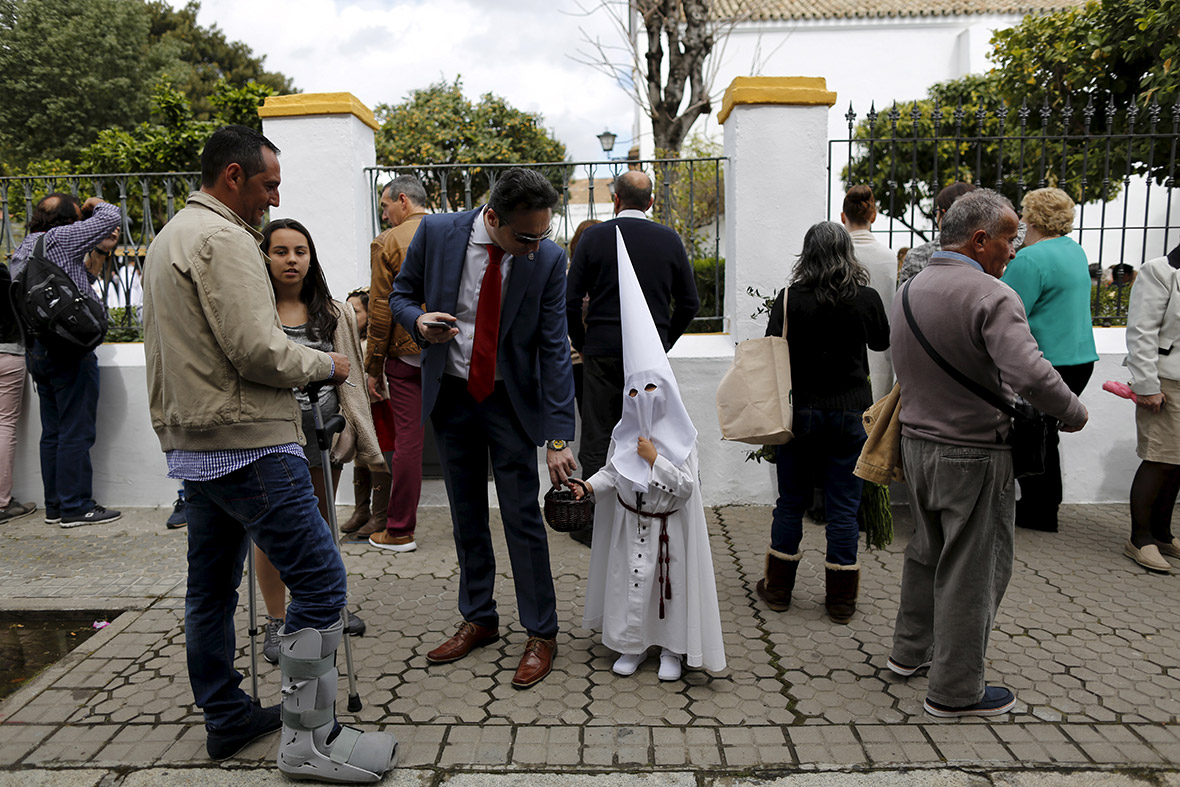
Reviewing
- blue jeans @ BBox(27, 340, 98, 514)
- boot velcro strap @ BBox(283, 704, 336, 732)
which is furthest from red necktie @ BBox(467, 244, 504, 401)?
blue jeans @ BBox(27, 340, 98, 514)

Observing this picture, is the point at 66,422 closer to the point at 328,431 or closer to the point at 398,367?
the point at 398,367

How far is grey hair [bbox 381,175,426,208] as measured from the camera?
17.3ft

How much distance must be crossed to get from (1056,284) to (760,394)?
2211 millimetres

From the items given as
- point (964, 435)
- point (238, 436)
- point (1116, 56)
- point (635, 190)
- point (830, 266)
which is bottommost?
point (964, 435)

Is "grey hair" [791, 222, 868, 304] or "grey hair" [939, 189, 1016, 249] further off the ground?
"grey hair" [939, 189, 1016, 249]

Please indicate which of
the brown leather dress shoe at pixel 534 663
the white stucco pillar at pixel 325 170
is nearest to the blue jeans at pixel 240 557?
the brown leather dress shoe at pixel 534 663

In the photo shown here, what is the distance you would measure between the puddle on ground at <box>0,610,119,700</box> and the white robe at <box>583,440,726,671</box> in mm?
2637

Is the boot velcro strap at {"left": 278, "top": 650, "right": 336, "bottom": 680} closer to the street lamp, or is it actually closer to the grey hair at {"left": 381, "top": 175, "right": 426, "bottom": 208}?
the grey hair at {"left": 381, "top": 175, "right": 426, "bottom": 208}

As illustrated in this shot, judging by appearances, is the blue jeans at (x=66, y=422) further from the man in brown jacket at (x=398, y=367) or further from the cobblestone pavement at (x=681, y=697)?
the man in brown jacket at (x=398, y=367)

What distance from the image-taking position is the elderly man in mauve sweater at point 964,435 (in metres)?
3.01

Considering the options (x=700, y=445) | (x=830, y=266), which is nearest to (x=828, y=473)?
(x=830, y=266)

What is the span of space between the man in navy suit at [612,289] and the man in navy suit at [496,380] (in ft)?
4.66

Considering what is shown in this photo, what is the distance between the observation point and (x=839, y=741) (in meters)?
3.09

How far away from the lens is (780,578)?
14.0 feet
